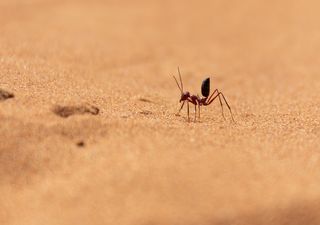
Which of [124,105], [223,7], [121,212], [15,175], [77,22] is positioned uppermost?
[223,7]

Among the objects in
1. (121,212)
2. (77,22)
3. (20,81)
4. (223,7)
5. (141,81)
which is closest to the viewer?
(121,212)

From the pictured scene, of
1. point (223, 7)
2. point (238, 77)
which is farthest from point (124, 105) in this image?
point (223, 7)

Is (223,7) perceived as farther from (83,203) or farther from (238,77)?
(83,203)

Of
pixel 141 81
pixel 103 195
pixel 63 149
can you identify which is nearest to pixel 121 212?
pixel 103 195

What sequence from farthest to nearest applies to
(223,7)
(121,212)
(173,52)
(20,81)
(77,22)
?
(223,7) → (77,22) → (173,52) → (20,81) → (121,212)

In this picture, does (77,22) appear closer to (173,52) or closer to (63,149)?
(173,52)

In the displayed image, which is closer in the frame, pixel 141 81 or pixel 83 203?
pixel 83 203

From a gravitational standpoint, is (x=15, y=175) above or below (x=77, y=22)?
below
